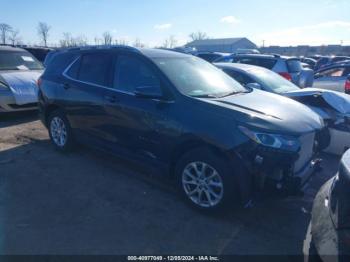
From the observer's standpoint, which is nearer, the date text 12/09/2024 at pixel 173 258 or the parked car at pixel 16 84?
the date text 12/09/2024 at pixel 173 258

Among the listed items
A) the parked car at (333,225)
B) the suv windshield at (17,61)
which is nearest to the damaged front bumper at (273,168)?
the parked car at (333,225)

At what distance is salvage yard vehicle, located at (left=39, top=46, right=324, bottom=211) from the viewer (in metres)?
3.29

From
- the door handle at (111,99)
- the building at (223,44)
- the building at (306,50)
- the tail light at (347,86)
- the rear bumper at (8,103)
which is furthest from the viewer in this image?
the building at (223,44)

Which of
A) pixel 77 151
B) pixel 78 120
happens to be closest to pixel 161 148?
pixel 78 120

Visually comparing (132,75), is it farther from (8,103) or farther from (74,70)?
(8,103)

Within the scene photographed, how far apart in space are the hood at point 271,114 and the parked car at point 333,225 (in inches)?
40.1

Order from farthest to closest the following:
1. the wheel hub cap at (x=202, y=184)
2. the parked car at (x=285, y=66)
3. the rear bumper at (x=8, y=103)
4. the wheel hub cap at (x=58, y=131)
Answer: the parked car at (x=285, y=66) → the rear bumper at (x=8, y=103) → the wheel hub cap at (x=58, y=131) → the wheel hub cap at (x=202, y=184)

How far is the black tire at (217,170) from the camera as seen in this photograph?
3.39 meters

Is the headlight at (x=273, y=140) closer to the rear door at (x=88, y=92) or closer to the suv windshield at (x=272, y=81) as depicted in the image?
the rear door at (x=88, y=92)

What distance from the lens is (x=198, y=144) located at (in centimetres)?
363

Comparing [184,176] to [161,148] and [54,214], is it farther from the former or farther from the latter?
[54,214]

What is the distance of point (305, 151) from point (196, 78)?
168 centimetres

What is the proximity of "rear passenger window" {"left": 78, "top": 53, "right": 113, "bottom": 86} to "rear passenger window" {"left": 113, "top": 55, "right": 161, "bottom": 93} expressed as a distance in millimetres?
232

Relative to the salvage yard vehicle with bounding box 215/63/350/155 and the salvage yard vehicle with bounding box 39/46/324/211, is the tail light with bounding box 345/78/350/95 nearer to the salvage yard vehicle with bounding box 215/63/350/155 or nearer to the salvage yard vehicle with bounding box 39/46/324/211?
the salvage yard vehicle with bounding box 215/63/350/155
